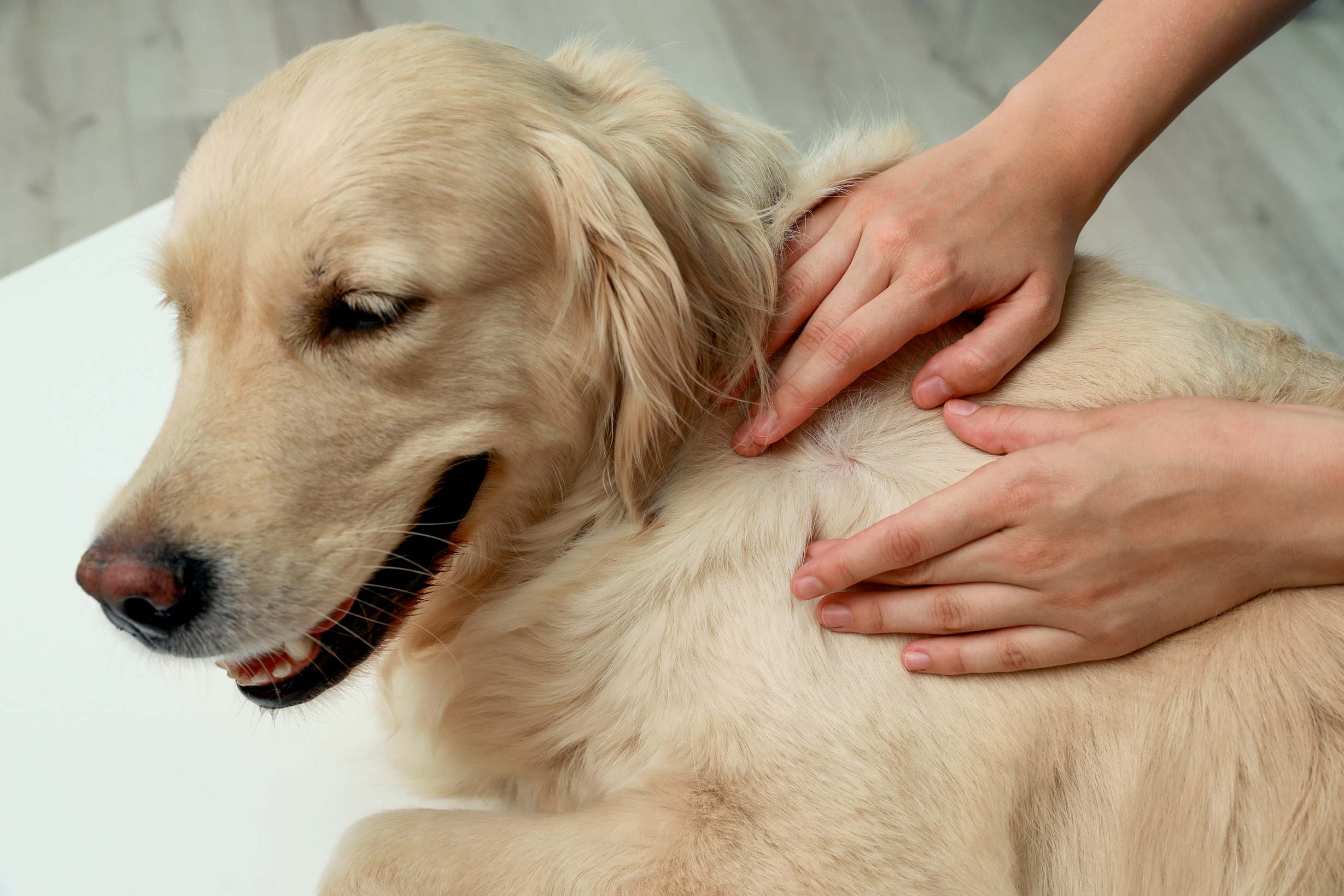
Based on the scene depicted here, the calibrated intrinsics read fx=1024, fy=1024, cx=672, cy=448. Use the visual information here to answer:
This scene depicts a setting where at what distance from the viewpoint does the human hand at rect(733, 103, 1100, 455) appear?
54.2 inches

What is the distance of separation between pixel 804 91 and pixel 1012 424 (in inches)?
93.5

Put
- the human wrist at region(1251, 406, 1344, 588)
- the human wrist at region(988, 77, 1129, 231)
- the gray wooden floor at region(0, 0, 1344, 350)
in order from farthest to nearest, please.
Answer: the gray wooden floor at region(0, 0, 1344, 350) → the human wrist at region(988, 77, 1129, 231) → the human wrist at region(1251, 406, 1344, 588)

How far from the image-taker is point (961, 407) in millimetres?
1400

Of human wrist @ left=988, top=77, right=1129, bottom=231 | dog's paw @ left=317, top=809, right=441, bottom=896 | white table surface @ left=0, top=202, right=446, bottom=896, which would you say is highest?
human wrist @ left=988, top=77, right=1129, bottom=231

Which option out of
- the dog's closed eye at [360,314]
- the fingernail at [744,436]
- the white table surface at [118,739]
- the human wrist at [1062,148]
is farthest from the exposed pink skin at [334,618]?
the human wrist at [1062,148]

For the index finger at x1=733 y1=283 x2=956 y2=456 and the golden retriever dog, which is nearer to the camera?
the golden retriever dog

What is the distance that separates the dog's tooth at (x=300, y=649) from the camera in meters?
1.32

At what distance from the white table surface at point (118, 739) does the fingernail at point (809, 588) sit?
0.74 metres

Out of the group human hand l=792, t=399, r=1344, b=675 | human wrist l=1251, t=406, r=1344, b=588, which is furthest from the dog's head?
human wrist l=1251, t=406, r=1344, b=588

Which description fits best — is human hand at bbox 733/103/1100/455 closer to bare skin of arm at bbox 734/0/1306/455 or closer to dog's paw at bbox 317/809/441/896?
bare skin of arm at bbox 734/0/1306/455

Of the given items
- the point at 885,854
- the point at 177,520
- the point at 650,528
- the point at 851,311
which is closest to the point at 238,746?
the point at 177,520

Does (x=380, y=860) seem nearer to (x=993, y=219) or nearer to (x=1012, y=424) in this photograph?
(x=1012, y=424)

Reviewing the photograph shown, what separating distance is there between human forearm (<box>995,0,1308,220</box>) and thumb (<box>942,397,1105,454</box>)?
0.38m

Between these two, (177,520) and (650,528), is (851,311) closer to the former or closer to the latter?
(650,528)
